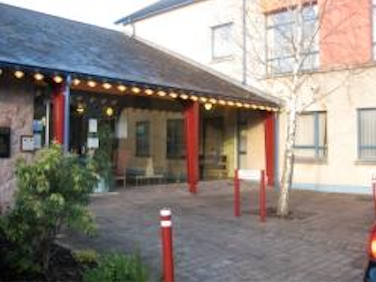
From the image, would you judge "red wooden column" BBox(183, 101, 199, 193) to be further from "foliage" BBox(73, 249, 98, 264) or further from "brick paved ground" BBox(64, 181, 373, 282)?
"foliage" BBox(73, 249, 98, 264)

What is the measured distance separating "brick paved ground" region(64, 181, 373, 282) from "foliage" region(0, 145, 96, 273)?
136 centimetres

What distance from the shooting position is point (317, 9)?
635 inches

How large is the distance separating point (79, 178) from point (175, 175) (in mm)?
13264

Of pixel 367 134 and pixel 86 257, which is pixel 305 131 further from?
pixel 86 257

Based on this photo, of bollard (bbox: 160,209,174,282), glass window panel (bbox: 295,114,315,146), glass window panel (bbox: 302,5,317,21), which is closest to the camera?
bollard (bbox: 160,209,174,282)

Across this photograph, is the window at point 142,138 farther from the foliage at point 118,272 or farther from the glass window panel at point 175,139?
the foliage at point 118,272

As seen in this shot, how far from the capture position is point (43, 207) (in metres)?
5.83

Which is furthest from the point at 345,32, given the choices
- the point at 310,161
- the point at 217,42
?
the point at 217,42

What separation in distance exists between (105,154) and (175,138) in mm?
5377

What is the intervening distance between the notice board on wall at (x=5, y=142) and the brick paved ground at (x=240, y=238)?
87.9 inches

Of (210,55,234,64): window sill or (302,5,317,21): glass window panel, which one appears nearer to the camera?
(302,5,317,21): glass window panel

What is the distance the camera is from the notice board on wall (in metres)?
10.6

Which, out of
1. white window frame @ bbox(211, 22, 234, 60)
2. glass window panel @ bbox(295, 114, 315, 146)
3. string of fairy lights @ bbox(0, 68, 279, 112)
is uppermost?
white window frame @ bbox(211, 22, 234, 60)

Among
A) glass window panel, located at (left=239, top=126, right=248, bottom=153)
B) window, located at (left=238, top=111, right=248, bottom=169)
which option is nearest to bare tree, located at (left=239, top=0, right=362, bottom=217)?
window, located at (left=238, top=111, right=248, bottom=169)
